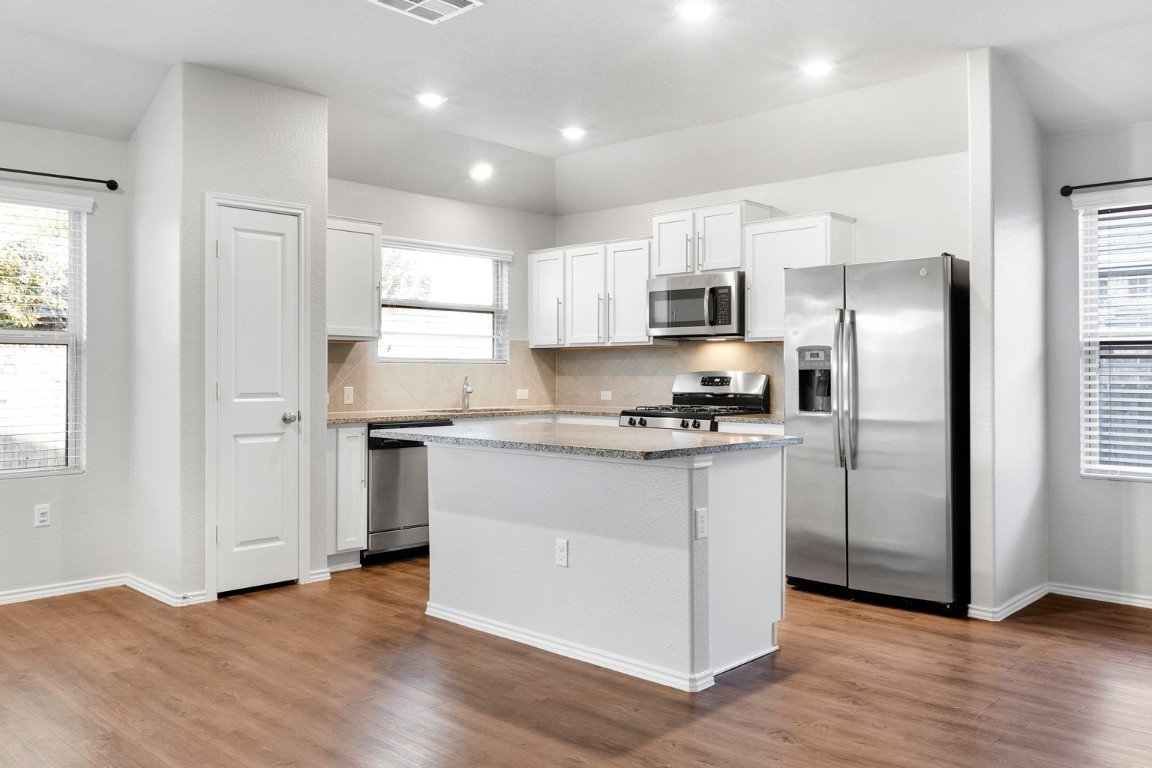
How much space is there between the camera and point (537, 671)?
11.3ft

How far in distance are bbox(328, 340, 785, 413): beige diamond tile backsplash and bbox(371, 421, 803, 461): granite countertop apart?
1812 mm

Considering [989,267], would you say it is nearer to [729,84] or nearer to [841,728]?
Result: [729,84]

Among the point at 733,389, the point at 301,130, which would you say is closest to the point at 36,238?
the point at 301,130

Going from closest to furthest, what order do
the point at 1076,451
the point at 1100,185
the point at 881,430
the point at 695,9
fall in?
the point at 695,9 → the point at 881,430 → the point at 1100,185 → the point at 1076,451

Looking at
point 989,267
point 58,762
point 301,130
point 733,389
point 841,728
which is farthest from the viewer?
point 733,389

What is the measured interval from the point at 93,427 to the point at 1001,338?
480cm

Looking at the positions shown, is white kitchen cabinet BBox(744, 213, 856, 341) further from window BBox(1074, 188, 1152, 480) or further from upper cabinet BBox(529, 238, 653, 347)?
window BBox(1074, 188, 1152, 480)

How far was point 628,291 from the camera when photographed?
6.38 metres

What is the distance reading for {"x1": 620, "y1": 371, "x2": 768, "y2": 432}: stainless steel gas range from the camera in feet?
18.3

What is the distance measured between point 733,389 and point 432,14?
3.28m

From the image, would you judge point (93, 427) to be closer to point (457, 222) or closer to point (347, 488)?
point (347, 488)

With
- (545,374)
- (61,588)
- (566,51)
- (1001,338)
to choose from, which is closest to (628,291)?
(545,374)

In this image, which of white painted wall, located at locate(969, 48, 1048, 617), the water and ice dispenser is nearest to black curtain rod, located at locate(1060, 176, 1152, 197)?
white painted wall, located at locate(969, 48, 1048, 617)

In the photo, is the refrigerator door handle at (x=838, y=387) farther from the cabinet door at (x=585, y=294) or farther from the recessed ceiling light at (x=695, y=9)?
the cabinet door at (x=585, y=294)
